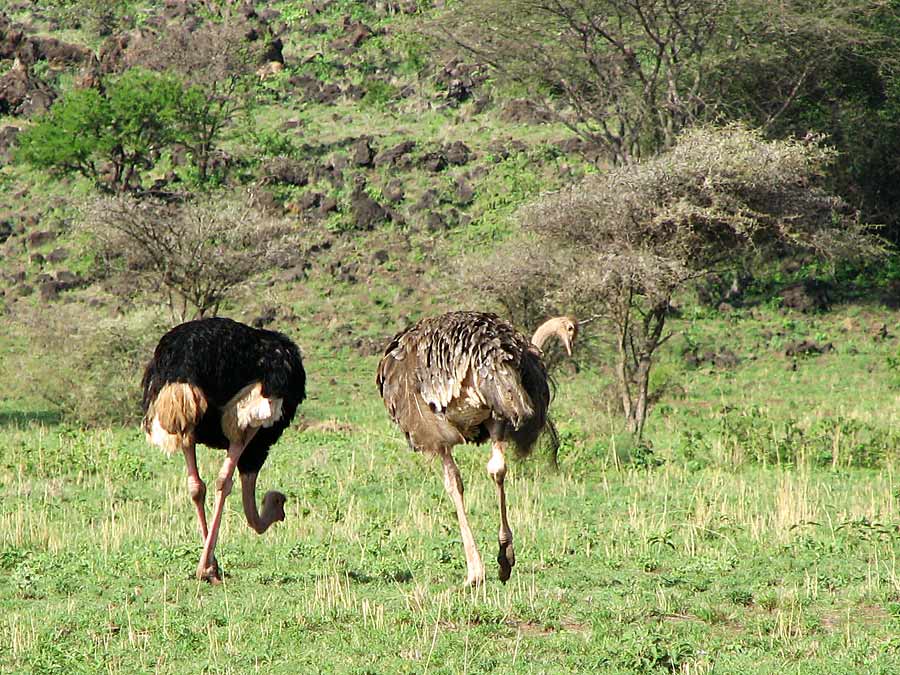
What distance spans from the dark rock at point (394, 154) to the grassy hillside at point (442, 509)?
4.41 metres

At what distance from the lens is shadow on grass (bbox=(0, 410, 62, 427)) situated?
19830 millimetres

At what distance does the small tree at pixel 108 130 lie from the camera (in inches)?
1393

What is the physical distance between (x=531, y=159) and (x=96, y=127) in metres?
11.6

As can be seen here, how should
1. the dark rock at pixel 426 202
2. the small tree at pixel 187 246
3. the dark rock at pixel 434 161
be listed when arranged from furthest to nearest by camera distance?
the dark rock at pixel 434 161, the dark rock at pixel 426 202, the small tree at pixel 187 246

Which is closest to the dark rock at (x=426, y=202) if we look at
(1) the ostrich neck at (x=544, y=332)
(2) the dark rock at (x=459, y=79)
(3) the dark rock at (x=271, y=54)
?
(2) the dark rock at (x=459, y=79)

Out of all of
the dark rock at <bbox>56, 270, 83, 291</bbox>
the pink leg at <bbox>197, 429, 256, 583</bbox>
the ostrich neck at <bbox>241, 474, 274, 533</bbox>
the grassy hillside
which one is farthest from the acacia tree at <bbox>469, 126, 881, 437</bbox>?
the dark rock at <bbox>56, 270, 83, 291</bbox>

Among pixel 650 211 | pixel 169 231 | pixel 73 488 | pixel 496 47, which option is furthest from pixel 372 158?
pixel 73 488

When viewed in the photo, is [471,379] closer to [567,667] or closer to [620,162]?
[567,667]

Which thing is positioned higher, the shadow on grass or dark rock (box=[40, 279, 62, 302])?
the shadow on grass

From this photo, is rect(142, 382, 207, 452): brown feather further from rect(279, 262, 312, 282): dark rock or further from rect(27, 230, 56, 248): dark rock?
rect(27, 230, 56, 248): dark rock

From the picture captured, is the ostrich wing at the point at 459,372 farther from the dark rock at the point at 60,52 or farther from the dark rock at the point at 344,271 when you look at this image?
the dark rock at the point at 60,52

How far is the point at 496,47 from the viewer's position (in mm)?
26625

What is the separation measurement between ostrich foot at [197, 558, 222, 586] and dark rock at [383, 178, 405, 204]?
2779cm

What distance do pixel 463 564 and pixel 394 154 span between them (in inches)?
1165
